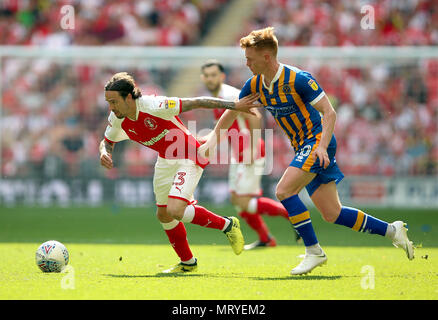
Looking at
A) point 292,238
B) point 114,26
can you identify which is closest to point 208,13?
point 114,26

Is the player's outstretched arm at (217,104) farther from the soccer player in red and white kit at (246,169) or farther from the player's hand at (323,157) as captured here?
the soccer player in red and white kit at (246,169)

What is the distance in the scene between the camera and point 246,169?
31.0 ft

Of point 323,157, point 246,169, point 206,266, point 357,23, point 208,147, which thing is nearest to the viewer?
point 323,157

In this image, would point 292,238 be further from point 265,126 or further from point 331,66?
point 331,66

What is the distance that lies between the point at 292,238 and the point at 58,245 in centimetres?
450

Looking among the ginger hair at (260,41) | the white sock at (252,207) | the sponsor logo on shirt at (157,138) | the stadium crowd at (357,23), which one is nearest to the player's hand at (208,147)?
the sponsor logo on shirt at (157,138)

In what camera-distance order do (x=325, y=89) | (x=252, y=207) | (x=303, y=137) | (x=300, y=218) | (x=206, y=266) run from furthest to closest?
(x=325, y=89), (x=252, y=207), (x=206, y=266), (x=303, y=137), (x=300, y=218)

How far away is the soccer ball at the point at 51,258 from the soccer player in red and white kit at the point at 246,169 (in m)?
3.30

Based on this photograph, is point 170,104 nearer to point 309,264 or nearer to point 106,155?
point 106,155

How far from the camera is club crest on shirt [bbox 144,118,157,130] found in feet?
21.1

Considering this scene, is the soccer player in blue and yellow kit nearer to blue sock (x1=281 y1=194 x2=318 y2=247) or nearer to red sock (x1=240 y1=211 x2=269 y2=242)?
blue sock (x1=281 y1=194 x2=318 y2=247)

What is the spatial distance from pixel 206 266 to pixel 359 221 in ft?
5.36

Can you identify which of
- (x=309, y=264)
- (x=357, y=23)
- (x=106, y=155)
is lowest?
(x=309, y=264)

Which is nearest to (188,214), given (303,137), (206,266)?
(206,266)
